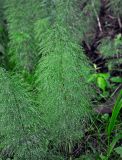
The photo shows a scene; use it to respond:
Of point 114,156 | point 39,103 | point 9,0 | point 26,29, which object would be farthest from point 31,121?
Result: point 9,0

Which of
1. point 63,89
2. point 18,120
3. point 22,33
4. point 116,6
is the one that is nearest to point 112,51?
point 116,6

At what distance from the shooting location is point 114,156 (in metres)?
2.44

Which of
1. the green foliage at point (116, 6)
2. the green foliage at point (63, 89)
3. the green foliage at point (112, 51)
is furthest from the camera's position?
the green foliage at point (116, 6)

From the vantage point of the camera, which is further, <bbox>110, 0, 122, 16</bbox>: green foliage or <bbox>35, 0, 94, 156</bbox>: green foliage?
<bbox>110, 0, 122, 16</bbox>: green foliage

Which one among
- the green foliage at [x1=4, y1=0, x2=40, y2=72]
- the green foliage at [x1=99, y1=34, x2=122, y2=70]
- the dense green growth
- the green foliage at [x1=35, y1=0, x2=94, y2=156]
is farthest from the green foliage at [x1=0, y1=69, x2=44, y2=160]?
the green foliage at [x1=99, y1=34, x2=122, y2=70]

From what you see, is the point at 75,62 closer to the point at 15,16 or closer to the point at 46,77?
the point at 46,77

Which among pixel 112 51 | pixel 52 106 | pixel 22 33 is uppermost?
pixel 22 33

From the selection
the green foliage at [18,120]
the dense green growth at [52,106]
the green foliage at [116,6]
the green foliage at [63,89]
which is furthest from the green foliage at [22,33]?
the green foliage at [18,120]

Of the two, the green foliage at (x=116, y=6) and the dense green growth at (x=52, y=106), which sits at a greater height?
the green foliage at (x=116, y=6)

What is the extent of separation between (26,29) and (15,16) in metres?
0.19

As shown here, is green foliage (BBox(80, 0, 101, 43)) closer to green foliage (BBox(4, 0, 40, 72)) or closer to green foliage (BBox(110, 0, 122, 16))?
green foliage (BBox(110, 0, 122, 16))

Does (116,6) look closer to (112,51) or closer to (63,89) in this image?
(112,51)

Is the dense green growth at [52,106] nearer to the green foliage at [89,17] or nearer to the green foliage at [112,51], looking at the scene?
the green foliage at [112,51]

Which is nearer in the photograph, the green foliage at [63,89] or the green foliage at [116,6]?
the green foliage at [63,89]
